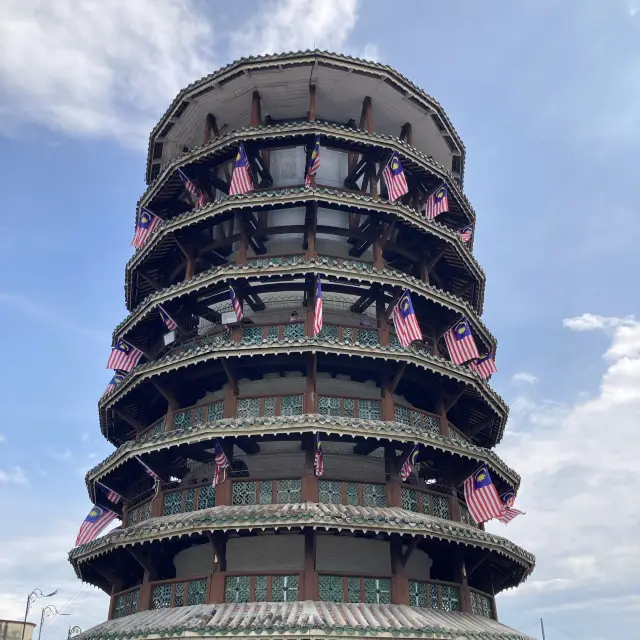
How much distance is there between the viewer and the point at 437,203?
33.8 meters

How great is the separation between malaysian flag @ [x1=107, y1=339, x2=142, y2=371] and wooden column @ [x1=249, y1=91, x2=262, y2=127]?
11.2 meters

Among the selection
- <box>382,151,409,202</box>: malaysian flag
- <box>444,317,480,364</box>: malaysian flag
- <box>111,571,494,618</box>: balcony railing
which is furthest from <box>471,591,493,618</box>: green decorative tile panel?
<box>382,151,409,202</box>: malaysian flag

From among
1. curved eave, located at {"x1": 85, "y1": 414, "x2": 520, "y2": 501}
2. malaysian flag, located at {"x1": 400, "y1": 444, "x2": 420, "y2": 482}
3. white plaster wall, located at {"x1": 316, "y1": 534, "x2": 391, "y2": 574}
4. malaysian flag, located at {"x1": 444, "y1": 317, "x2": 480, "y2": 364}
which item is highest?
malaysian flag, located at {"x1": 444, "y1": 317, "x2": 480, "y2": 364}

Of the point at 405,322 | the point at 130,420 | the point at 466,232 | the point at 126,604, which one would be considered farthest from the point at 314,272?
the point at 126,604

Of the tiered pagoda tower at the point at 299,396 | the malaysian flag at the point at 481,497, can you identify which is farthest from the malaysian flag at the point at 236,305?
the malaysian flag at the point at 481,497

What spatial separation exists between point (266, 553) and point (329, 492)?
2.87 metres

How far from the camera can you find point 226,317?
3091 centimetres

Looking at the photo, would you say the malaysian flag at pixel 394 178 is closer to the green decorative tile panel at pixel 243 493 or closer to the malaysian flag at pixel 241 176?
the malaysian flag at pixel 241 176

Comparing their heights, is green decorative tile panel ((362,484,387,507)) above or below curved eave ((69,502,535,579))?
above

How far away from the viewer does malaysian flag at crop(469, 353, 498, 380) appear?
33938mm

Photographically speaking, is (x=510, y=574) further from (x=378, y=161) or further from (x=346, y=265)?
(x=378, y=161)

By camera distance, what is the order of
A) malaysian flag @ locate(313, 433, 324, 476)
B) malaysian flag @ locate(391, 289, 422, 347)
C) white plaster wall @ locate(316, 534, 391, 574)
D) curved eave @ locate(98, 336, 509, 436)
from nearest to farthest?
malaysian flag @ locate(313, 433, 324, 476) < white plaster wall @ locate(316, 534, 391, 574) < curved eave @ locate(98, 336, 509, 436) < malaysian flag @ locate(391, 289, 422, 347)

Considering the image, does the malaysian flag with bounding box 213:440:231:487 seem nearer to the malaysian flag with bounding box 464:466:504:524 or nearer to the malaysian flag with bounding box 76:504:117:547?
the malaysian flag with bounding box 76:504:117:547

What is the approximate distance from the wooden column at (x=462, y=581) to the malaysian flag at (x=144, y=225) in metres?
19.4
